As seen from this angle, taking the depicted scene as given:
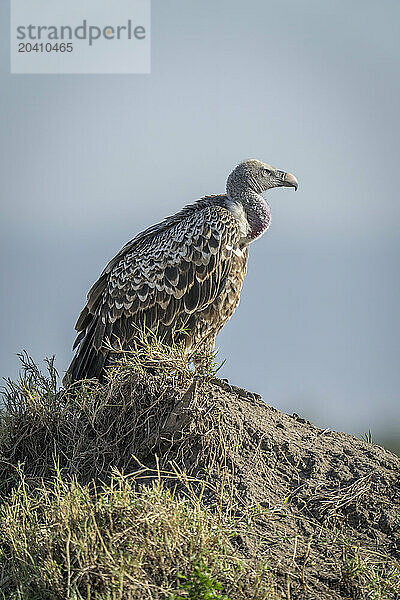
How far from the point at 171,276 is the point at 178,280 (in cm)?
11

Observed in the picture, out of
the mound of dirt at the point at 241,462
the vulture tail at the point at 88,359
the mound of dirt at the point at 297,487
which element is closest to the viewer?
the mound of dirt at the point at 297,487

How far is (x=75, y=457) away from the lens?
6.43 meters

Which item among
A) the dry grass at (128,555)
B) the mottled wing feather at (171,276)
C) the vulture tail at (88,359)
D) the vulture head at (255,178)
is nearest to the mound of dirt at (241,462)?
the dry grass at (128,555)

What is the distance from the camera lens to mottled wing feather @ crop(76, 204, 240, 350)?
8906mm

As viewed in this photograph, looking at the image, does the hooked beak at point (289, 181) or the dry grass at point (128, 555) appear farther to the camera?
the hooked beak at point (289, 181)

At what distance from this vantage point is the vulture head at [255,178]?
9695 mm

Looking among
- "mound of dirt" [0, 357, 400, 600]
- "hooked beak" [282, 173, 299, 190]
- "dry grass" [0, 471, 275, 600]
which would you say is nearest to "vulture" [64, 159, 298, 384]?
"hooked beak" [282, 173, 299, 190]

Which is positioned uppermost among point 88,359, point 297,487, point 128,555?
point 88,359

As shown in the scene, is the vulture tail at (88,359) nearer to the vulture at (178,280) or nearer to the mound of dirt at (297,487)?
the vulture at (178,280)

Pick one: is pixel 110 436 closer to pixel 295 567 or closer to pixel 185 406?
pixel 185 406

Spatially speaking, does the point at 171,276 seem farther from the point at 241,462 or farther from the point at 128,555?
the point at 128,555

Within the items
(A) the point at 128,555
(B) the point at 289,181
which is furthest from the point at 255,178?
(A) the point at 128,555

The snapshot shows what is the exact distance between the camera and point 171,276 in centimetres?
899

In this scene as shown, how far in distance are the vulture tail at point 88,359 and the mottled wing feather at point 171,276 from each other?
11 cm
